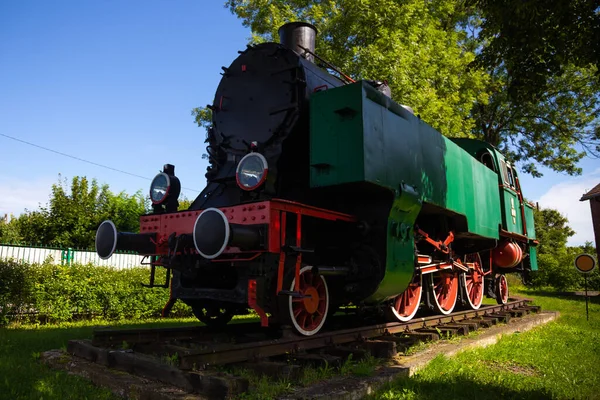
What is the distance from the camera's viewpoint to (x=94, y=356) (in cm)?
425

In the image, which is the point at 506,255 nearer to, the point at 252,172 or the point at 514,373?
the point at 514,373

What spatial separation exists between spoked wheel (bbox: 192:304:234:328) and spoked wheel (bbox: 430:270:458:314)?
3.46 metres

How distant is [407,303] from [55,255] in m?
8.25

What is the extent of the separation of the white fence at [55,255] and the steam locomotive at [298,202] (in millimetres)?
5162

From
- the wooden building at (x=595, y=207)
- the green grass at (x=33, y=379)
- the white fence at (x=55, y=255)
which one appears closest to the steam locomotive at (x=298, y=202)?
the green grass at (x=33, y=379)

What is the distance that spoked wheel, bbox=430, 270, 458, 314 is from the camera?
7.57 m

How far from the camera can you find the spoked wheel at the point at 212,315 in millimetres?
5850

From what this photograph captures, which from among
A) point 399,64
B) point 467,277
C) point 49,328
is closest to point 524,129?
point 399,64

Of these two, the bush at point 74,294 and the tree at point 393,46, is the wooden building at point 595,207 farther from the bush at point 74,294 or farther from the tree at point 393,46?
the bush at point 74,294

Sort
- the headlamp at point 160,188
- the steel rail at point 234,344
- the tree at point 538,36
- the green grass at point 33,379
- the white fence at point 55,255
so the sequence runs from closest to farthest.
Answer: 1. the green grass at point 33,379
2. the steel rail at point 234,344
3. the headlamp at point 160,188
4. the tree at point 538,36
5. the white fence at point 55,255

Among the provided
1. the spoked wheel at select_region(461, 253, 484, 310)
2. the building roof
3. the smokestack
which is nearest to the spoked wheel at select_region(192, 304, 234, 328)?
the smokestack

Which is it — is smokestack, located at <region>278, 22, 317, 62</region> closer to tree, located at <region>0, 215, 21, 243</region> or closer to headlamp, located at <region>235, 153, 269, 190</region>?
headlamp, located at <region>235, 153, 269, 190</region>

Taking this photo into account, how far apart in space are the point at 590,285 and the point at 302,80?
20747 mm

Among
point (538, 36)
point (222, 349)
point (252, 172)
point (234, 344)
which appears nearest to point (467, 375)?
point (234, 344)
